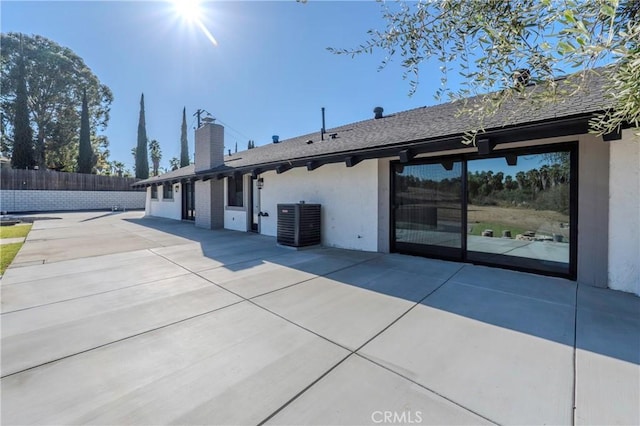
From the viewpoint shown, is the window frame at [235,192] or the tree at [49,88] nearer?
the window frame at [235,192]

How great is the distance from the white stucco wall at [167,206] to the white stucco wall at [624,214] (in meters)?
17.6

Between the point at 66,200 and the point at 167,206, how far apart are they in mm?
13833

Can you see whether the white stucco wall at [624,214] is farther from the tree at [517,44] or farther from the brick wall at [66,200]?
the brick wall at [66,200]

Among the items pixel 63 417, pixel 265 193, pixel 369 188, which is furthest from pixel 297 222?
pixel 63 417

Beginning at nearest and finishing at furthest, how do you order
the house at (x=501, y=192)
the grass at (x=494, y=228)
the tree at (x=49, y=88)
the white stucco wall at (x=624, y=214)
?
1. the white stucco wall at (x=624, y=214)
2. the house at (x=501, y=192)
3. the grass at (x=494, y=228)
4. the tree at (x=49, y=88)

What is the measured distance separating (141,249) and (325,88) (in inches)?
366

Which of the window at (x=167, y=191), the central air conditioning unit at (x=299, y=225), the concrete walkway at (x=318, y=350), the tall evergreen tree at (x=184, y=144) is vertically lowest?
the concrete walkway at (x=318, y=350)

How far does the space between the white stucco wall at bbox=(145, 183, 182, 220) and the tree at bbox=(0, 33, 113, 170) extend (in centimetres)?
1806

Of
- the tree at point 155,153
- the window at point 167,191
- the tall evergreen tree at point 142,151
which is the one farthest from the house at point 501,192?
the tree at point 155,153

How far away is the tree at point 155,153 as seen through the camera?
154 ft

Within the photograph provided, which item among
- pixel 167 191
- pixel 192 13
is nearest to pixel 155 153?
pixel 167 191

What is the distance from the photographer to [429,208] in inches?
253

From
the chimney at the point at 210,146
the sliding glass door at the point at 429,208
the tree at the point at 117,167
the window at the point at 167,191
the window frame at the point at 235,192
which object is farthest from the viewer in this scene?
the tree at the point at 117,167

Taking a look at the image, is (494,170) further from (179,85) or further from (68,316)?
(179,85)
